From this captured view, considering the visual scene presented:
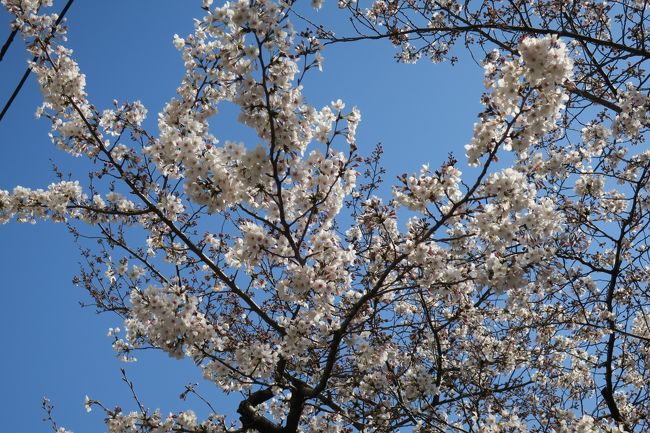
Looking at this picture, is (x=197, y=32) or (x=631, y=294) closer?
(x=197, y=32)

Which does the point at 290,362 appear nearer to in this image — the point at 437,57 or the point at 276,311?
the point at 276,311

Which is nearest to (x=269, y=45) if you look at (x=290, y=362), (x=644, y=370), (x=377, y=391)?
(x=290, y=362)

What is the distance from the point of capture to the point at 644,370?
8.09m

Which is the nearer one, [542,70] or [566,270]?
[542,70]

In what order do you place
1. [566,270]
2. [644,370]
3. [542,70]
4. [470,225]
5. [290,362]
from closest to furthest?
[542,70]
[470,225]
[290,362]
[566,270]
[644,370]

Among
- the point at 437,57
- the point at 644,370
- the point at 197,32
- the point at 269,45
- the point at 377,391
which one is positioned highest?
the point at 437,57

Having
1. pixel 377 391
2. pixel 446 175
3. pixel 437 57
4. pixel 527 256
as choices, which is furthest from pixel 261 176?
pixel 437 57

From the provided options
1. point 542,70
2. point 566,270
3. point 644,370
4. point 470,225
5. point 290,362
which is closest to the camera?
point 542,70

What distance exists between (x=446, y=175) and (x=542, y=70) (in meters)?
1.14

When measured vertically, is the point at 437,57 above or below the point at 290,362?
above

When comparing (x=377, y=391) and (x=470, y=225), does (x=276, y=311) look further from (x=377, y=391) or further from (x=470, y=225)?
(x=470, y=225)

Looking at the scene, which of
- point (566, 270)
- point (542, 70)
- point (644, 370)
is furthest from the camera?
point (644, 370)

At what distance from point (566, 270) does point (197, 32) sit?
574 cm

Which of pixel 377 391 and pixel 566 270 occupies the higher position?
pixel 566 270
